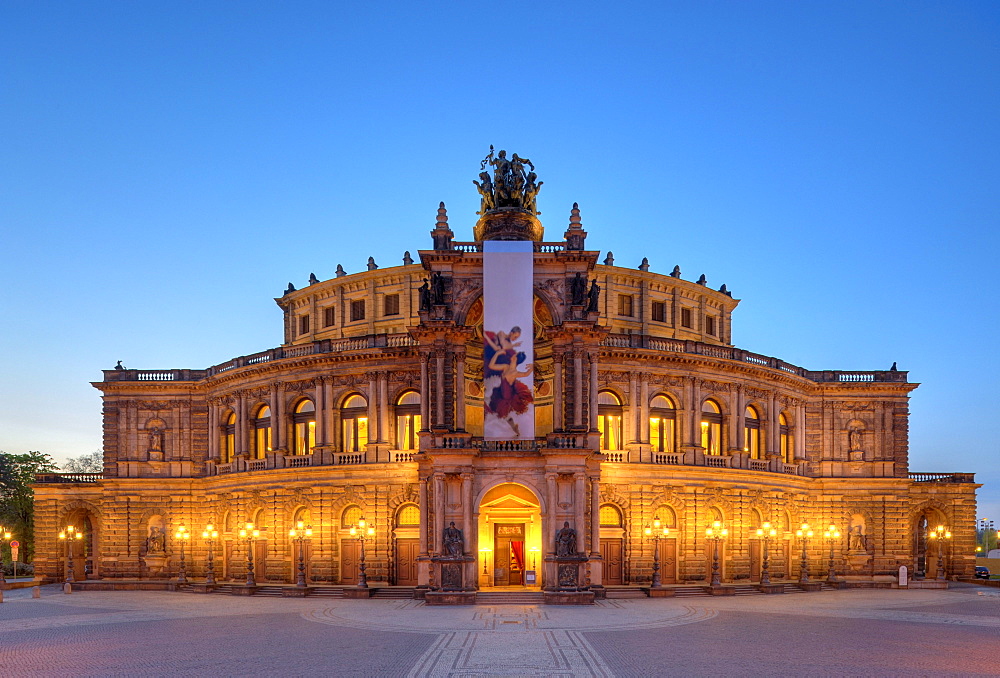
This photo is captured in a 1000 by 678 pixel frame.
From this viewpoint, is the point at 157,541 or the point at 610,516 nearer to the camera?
the point at 610,516

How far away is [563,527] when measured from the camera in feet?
163

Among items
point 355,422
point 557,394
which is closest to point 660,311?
point 557,394

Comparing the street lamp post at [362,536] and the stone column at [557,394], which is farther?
the street lamp post at [362,536]

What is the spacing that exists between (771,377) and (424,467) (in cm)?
2792

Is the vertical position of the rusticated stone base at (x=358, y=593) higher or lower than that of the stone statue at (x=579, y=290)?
lower

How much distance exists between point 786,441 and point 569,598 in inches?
1083

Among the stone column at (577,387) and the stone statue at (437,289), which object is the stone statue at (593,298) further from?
the stone statue at (437,289)

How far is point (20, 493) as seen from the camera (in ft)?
321

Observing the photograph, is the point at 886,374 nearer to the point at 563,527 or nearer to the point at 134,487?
the point at 563,527

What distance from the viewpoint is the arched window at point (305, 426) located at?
63000 mm

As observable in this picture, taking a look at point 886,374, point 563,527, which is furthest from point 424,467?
point 886,374

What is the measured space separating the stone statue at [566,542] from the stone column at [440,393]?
9342mm

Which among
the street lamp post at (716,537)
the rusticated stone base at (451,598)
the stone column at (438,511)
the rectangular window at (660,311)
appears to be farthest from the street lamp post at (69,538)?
the rectangular window at (660,311)

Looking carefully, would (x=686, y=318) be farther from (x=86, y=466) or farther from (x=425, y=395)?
(x=86, y=466)
